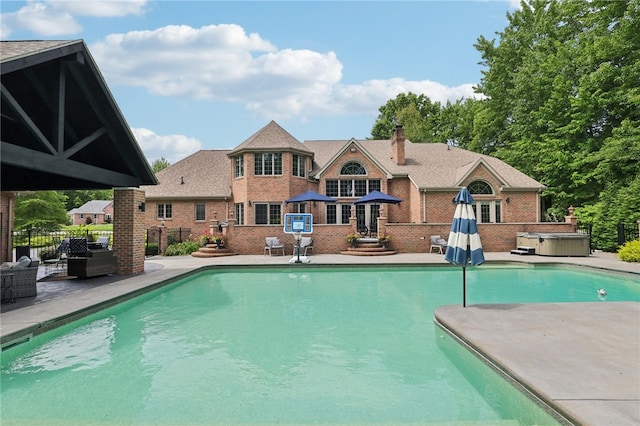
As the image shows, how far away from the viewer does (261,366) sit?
5605 millimetres

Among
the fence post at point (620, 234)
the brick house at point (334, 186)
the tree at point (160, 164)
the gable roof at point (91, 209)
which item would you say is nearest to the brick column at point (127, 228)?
the brick house at point (334, 186)

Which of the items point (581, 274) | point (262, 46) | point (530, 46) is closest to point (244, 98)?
point (262, 46)

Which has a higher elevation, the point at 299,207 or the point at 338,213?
the point at 299,207

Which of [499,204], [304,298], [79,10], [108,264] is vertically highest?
[79,10]

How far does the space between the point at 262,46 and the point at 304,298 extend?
8211 millimetres

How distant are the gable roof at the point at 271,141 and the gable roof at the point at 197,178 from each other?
2.76 m

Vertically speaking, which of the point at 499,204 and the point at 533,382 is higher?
the point at 499,204

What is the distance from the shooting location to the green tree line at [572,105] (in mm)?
22330

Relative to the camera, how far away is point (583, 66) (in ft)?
86.4

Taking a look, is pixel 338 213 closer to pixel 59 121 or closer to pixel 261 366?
pixel 59 121

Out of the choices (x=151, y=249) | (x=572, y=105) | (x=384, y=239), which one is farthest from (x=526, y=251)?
(x=151, y=249)

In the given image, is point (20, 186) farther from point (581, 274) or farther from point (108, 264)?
point (581, 274)

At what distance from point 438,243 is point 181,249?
14.2m

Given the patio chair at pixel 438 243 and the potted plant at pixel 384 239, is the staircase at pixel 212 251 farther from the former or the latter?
the patio chair at pixel 438 243
